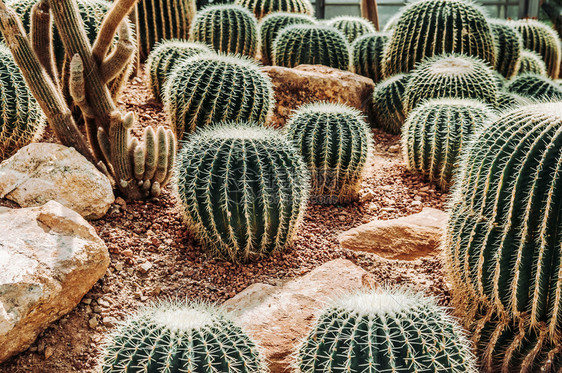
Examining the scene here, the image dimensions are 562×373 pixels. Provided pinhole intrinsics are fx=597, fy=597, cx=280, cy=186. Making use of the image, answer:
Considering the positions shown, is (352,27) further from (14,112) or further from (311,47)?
(14,112)

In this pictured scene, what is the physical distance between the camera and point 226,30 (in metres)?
6.21

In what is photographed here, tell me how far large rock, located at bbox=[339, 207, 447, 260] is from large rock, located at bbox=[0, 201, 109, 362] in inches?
57.9

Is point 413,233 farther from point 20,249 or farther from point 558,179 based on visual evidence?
point 20,249

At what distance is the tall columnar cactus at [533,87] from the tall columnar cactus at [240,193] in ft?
11.6

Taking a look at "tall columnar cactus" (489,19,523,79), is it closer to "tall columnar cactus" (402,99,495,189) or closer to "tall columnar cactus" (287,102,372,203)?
"tall columnar cactus" (402,99,495,189)

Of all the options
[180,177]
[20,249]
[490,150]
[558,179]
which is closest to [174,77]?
[180,177]

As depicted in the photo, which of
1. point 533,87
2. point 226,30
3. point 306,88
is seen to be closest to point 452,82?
point 306,88

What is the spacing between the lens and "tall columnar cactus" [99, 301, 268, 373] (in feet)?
6.52

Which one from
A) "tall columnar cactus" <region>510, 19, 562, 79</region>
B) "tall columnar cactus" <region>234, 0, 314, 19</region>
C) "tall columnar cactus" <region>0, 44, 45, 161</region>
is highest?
"tall columnar cactus" <region>0, 44, 45, 161</region>

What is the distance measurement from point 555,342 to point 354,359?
1.04m

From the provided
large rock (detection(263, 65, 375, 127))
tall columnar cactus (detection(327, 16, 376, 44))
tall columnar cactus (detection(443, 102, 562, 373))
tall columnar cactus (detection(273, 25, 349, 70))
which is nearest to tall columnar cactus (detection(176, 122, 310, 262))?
tall columnar cactus (detection(443, 102, 562, 373))

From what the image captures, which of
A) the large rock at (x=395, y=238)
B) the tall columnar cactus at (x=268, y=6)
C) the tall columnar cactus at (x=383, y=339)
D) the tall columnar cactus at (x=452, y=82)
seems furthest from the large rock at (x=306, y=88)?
the tall columnar cactus at (x=383, y=339)

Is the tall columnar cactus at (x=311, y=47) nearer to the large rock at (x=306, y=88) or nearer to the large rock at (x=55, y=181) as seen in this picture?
the large rock at (x=306, y=88)

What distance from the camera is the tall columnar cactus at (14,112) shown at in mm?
3748
